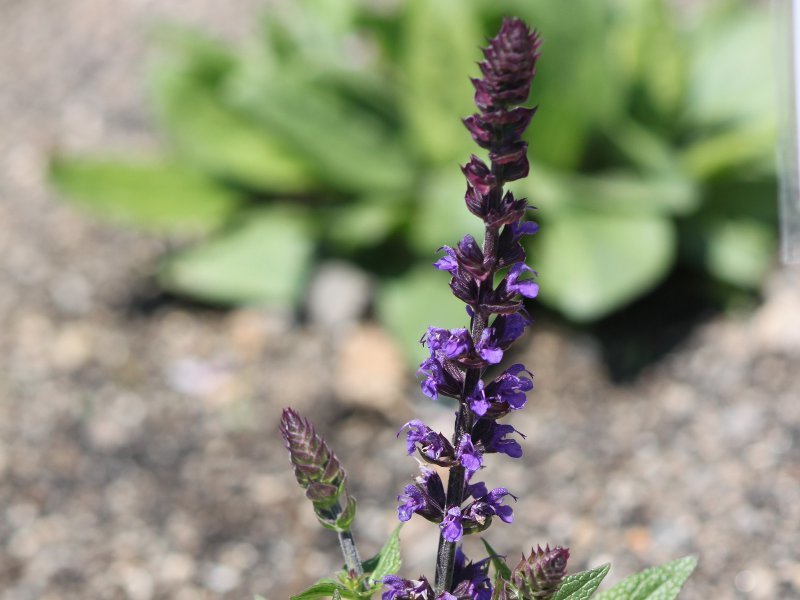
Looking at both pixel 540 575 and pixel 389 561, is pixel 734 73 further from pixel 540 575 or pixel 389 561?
pixel 540 575

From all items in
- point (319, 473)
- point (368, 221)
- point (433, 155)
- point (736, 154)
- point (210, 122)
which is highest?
point (210, 122)

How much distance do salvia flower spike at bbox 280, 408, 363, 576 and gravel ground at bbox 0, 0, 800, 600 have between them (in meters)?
1.16

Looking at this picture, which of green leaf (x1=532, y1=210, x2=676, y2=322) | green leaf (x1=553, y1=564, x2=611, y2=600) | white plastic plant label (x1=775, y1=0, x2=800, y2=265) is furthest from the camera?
green leaf (x1=532, y1=210, x2=676, y2=322)

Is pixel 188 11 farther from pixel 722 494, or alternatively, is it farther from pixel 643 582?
pixel 643 582

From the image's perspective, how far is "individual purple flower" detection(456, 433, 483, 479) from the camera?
4.37 feet

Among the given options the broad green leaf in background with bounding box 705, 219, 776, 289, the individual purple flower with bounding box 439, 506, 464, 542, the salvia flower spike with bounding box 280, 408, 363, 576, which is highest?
the broad green leaf in background with bounding box 705, 219, 776, 289

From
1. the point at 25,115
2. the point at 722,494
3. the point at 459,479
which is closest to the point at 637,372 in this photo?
the point at 722,494

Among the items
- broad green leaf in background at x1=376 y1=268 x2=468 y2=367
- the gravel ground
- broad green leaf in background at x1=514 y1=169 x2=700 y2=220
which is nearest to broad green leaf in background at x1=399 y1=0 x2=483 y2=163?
broad green leaf in background at x1=514 y1=169 x2=700 y2=220

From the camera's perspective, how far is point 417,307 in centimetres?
337

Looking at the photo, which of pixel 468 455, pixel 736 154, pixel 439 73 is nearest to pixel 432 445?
pixel 468 455

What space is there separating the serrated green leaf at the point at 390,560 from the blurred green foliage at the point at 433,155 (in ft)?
5.65

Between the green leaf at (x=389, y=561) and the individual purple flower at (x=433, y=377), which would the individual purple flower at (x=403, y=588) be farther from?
the individual purple flower at (x=433, y=377)

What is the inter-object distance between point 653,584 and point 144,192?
8.49ft

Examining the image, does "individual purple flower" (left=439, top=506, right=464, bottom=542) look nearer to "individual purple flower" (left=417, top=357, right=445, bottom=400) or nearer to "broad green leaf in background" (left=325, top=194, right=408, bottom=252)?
"individual purple flower" (left=417, top=357, right=445, bottom=400)
